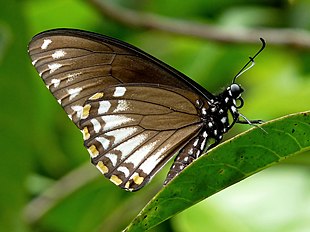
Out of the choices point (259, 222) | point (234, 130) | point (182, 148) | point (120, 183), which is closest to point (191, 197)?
point (120, 183)

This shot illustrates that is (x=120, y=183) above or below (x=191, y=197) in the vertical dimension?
above

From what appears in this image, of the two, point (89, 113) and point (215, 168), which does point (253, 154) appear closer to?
point (215, 168)

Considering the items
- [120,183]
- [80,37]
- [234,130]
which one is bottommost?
[120,183]

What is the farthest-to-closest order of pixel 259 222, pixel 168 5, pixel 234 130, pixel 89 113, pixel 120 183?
pixel 168 5 → pixel 234 130 → pixel 259 222 → pixel 89 113 → pixel 120 183

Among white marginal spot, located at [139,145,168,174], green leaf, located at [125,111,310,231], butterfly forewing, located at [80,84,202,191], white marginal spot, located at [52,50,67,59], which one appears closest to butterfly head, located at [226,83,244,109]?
butterfly forewing, located at [80,84,202,191]

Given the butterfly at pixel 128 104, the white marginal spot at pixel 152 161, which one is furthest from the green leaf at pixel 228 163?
the white marginal spot at pixel 152 161

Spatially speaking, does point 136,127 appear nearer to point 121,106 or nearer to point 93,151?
point 121,106
